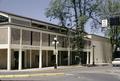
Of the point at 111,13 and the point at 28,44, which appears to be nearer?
the point at 28,44

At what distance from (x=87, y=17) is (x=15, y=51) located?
18.0m

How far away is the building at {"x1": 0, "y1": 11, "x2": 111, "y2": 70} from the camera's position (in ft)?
158

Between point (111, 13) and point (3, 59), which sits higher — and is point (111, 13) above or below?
above

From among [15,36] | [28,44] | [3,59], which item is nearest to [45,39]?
[28,44]

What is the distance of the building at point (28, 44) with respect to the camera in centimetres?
4809

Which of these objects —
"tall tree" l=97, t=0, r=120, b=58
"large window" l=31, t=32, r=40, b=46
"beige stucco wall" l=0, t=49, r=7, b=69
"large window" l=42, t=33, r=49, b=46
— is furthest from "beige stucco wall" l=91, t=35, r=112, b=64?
"beige stucco wall" l=0, t=49, r=7, b=69

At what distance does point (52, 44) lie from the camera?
2355 inches

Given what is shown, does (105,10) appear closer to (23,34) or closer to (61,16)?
(61,16)

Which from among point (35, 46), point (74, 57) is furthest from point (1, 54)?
point (74, 57)

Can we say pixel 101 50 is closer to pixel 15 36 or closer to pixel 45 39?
pixel 45 39

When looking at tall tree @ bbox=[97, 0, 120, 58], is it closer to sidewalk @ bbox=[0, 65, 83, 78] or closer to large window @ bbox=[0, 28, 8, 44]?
large window @ bbox=[0, 28, 8, 44]

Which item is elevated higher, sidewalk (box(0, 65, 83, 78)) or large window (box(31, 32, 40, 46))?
large window (box(31, 32, 40, 46))

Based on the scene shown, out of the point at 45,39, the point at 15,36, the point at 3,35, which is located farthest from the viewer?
the point at 45,39

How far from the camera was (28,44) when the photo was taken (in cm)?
5206
